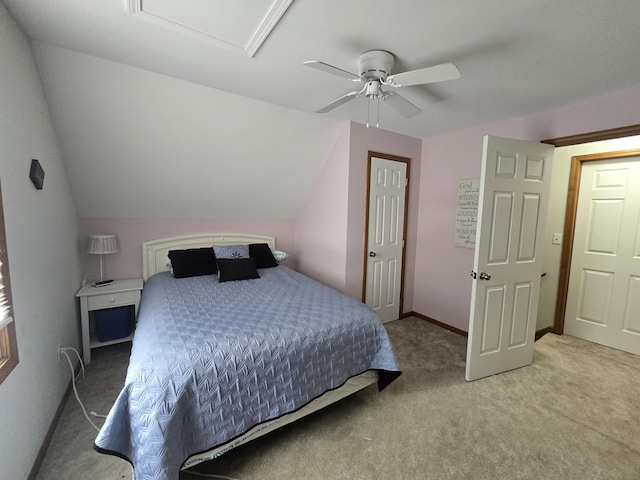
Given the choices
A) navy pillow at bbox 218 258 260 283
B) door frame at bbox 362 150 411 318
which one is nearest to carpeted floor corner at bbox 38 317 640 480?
door frame at bbox 362 150 411 318

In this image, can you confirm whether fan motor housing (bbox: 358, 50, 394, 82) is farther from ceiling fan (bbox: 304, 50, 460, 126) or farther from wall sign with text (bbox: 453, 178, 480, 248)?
wall sign with text (bbox: 453, 178, 480, 248)

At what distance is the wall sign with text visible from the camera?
296cm

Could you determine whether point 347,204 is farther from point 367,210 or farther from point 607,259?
point 607,259

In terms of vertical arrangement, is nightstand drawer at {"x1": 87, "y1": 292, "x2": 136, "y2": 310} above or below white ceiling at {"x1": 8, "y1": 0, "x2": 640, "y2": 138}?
below

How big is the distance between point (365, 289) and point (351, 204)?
0.98 meters

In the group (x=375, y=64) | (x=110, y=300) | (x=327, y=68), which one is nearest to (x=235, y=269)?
(x=110, y=300)

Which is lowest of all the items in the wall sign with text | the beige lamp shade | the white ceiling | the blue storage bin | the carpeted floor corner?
the carpeted floor corner

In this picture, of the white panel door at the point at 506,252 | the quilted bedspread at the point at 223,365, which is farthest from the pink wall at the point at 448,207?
the quilted bedspread at the point at 223,365

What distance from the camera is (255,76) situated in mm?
1976

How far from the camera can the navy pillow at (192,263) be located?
2.82m

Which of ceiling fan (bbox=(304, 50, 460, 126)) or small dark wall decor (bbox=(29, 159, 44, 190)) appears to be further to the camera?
small dark wall decor (bbox=(29, 159, 44, 190))

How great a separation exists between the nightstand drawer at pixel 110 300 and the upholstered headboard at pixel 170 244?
0.42 meters

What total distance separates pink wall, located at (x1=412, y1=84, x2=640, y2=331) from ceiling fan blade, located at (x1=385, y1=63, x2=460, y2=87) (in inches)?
67.6

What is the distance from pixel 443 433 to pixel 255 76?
2.71 m
